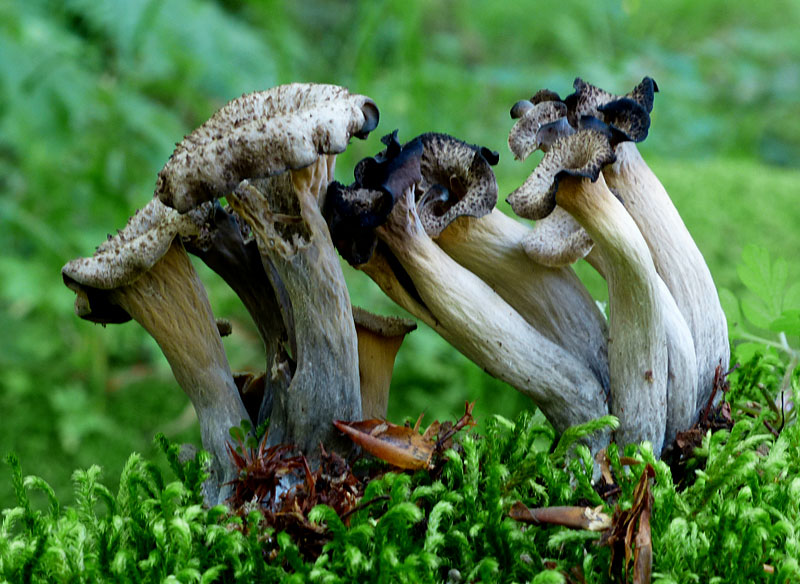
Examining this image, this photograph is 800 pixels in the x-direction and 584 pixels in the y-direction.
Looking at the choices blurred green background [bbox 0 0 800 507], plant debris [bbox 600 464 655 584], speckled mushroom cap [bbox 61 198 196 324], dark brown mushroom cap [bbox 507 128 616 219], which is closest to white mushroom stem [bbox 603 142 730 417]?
dark brown mushroom cap [bbox 507 128 616 219]

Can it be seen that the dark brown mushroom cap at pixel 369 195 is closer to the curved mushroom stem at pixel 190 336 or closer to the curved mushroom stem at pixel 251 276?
the curved mushroom stem at pixel 251 276

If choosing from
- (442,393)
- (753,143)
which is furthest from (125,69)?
(753,143)

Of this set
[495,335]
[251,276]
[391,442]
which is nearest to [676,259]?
[495,335]

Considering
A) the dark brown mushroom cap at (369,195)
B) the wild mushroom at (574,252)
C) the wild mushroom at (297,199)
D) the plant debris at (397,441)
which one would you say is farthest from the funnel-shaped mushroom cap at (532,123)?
the plant debris at (397,441)

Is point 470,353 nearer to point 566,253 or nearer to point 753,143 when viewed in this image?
point 566,253

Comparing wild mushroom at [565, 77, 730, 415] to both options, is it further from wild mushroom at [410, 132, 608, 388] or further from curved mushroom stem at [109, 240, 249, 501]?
curved mushroom stem at [109, 240, 249, 501]

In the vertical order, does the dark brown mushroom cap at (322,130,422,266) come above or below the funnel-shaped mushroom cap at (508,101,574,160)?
below
